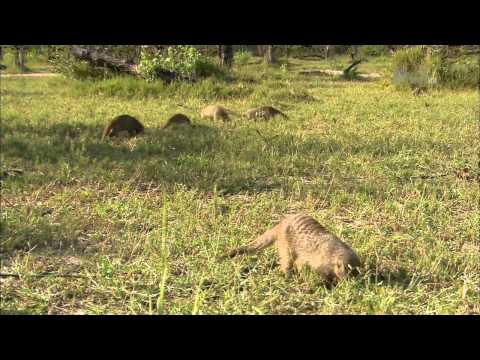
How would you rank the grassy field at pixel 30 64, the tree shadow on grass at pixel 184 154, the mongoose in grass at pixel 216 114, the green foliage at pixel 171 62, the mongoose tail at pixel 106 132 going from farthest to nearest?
the grassy field at pixel 30 64 → the green foliage at pixel 171 62 → the mongoose in grass at pixel 216 114 → the mongoose tail at pixel 106 132 → the tree shadow on grass at pixel 184 154

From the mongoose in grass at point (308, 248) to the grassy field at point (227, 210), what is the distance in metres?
0.08

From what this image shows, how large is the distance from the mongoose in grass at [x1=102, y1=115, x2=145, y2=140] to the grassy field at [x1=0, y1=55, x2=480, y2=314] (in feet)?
0.67

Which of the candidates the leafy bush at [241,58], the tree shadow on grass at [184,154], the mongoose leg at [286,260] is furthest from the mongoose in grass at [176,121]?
the leafy bush at [241,58]

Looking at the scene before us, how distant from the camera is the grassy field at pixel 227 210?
2365 millimetres

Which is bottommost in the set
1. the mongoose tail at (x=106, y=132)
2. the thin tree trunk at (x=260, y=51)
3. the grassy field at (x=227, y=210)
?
the grassy field at (x=227, y=210)

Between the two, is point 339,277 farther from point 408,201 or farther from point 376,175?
point 376,175

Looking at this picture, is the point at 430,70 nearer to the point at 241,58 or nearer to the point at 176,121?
the point at 176,121

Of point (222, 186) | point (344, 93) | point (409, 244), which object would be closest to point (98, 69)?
point (344, 93)

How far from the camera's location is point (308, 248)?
2555 mm

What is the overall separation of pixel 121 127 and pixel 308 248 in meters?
3.87

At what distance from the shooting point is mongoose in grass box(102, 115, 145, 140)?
574 cm

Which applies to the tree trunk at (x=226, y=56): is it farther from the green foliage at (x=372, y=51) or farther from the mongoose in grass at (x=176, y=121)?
the green foliage at (x=372, y=51)

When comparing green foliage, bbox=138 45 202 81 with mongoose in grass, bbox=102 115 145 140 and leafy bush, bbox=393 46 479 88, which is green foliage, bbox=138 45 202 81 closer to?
mongoose in grass, bbox=102 115 145 140

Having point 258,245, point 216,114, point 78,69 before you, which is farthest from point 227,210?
point 78,69
